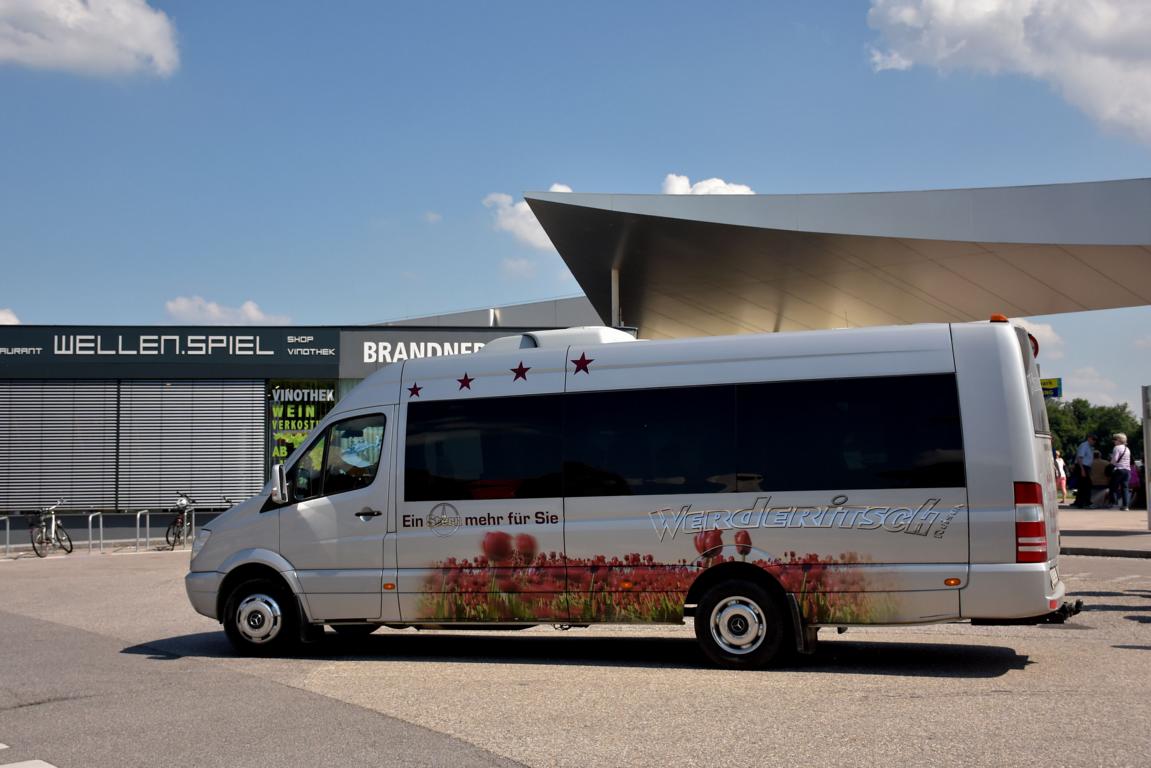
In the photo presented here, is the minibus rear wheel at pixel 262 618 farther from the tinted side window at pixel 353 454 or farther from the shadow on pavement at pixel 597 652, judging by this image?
the tinted side window at pixel 353 454

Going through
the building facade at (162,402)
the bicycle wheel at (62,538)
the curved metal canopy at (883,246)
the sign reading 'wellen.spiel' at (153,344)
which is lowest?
the bicycle wheel at (62,538)

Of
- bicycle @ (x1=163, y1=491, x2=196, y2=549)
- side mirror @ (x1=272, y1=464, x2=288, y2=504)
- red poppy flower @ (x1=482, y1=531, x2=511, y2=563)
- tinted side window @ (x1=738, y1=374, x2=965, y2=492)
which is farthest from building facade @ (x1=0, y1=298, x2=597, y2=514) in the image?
tinted side window @ (x1=738, y1=374, x2=965, y2=492)

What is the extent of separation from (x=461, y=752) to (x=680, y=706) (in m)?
1.68

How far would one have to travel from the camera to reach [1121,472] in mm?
30359

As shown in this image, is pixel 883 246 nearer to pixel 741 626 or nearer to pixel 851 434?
Result: pixel 851 434

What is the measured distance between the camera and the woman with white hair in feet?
96.0

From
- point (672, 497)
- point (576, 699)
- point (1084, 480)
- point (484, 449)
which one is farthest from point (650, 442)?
point (1084, 480)

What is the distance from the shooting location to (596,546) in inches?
364

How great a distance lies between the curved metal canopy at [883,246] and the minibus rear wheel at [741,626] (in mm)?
15203

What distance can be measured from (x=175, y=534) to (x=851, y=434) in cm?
2025

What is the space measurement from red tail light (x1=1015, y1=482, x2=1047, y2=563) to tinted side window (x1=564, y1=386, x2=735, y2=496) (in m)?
2.05

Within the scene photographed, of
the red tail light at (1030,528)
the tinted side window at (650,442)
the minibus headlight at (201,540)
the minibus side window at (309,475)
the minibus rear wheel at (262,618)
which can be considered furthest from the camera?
the minibus headlight at (201,540)

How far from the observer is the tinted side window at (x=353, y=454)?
10.1 metres

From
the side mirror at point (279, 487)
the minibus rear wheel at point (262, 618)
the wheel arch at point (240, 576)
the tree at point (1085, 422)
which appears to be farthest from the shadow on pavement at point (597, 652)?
the tree at point (1085, 422)
